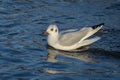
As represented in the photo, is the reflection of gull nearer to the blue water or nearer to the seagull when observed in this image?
the blue water

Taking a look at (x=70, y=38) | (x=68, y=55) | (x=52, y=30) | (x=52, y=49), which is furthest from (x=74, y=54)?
(x=52, y=30)

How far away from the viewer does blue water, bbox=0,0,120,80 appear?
15125mm

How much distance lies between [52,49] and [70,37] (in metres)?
0.71

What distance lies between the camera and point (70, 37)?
57.0 feet

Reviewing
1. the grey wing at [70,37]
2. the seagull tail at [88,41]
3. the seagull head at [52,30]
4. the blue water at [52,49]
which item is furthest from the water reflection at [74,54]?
the seagull head at [52,30]

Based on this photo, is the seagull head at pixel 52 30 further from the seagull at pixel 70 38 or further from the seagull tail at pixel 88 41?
the seagull tail at pixel 88 41

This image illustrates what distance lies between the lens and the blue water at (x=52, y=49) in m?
15.1

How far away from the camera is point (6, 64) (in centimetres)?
1564

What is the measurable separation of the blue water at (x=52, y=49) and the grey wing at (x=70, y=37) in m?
0.39

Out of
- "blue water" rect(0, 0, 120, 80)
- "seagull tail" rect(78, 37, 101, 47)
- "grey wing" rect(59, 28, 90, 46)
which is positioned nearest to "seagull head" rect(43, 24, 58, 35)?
"grey wing" rect(59, 28, 90, 46)

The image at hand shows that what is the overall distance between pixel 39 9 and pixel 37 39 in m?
4.02

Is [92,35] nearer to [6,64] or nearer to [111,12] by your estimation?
[111,12]

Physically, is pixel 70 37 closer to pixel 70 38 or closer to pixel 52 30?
pixel 70 38

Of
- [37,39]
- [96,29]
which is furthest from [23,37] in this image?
[96,29]
